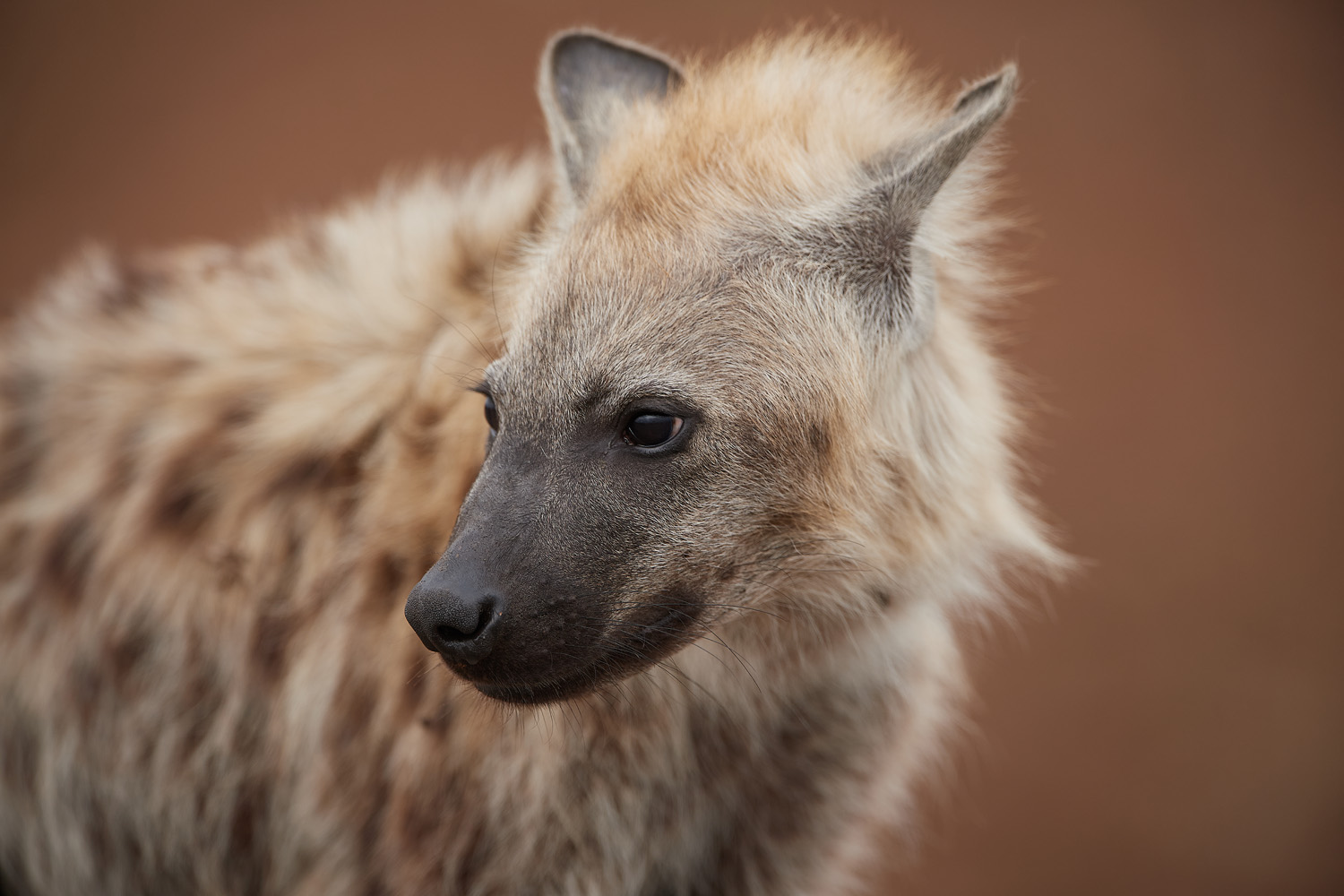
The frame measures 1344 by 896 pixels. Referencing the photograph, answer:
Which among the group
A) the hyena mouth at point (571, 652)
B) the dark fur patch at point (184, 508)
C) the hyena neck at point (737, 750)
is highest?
the dark fur patch at point (184, 508)

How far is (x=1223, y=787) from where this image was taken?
3.13 meters

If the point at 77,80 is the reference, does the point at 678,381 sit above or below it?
below

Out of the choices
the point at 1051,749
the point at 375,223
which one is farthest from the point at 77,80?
the point at 1051,749

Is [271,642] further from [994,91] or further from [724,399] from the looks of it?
[994,91]

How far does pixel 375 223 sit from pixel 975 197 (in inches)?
38.5

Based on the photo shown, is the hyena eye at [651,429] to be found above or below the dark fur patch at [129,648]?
above

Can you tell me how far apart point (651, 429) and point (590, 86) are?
61cm

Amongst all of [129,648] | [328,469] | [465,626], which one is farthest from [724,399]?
[129,648]

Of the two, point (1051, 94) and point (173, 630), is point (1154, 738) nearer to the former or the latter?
point (1051, 94)

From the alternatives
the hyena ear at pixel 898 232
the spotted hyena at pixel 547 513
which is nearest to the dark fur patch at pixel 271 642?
the spotted hyena at pixel 547 513

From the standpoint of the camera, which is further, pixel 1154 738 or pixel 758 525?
pixel 1154 738

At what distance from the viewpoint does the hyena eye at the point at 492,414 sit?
1154 mm

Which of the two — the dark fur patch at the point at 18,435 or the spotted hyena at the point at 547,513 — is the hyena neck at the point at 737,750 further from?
the dark fur patch at the point at 18,435

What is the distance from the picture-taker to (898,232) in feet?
3.87
